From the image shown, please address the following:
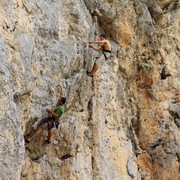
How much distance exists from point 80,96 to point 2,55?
17.0ft

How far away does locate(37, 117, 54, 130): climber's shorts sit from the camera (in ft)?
40.2

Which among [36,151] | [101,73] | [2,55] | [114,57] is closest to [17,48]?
[2,55]

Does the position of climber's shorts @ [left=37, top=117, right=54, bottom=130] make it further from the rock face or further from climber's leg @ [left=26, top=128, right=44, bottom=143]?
the rock face

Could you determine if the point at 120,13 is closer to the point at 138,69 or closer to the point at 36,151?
the point at 138,69

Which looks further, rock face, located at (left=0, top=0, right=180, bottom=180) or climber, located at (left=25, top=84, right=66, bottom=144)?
climber, located at (left=25, top=84, right=66, bottom=144)

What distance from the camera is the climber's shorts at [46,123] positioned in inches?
483

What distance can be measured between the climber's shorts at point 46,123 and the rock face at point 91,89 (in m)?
0.27

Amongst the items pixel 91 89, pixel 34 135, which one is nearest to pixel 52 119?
pixel 34 135

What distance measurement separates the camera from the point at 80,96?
1434 centimetres

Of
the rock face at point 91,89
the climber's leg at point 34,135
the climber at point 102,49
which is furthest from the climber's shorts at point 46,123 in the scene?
the climber at point 102,49

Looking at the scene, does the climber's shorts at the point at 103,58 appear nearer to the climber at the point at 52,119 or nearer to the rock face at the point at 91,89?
the rock face at the point at 91,89

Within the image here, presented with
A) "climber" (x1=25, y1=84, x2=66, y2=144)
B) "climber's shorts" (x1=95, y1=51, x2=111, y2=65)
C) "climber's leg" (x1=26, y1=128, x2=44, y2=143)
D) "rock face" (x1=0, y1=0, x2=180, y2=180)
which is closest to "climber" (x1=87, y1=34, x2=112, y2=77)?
"climber's shorts" (x1=95, y1=51, x2=111, y2=65)

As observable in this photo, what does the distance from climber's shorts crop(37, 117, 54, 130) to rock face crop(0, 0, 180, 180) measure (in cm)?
27

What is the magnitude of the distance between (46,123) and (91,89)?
3.16 metres
